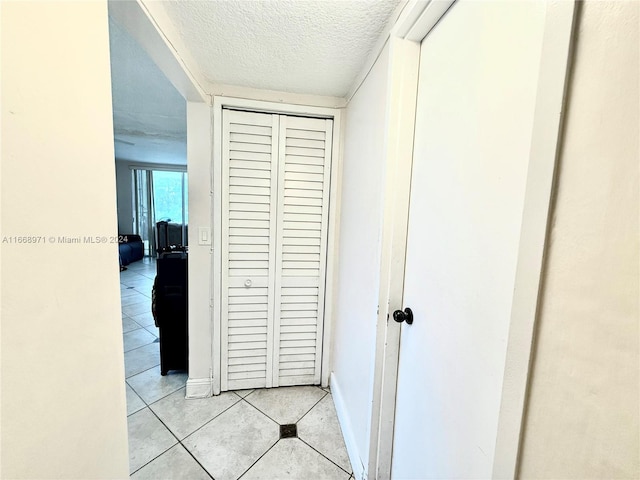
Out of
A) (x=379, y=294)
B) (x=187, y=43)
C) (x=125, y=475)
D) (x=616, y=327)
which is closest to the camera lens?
(x=616, y=327)

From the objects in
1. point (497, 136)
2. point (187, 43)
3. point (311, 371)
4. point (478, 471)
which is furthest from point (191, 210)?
point (478, 471)

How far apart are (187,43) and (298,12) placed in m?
0.61

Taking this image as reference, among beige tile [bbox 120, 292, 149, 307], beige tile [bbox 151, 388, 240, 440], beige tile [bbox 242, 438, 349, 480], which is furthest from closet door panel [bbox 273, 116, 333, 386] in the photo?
beige tile [bbox 120, 292, 149, 307]

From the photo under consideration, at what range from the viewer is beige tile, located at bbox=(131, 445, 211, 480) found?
128 cm

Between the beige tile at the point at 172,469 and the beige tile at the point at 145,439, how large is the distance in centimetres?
4

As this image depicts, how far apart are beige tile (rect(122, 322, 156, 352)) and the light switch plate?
158 centimetres

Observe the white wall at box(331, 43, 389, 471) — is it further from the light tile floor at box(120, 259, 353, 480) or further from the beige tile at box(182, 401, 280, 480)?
the beige tile at box(182, 401, 280, 480)

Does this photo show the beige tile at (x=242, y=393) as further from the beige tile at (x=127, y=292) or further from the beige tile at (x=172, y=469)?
the beige tile at (x=127, y=292)

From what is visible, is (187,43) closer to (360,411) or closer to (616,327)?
(616,327)

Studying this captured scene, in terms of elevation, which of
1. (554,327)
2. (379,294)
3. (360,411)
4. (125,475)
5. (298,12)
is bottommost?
(360,411)

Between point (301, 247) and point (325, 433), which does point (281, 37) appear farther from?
point (325, 433)

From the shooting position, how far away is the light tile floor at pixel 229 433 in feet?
4.37

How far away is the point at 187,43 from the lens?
4.12ft

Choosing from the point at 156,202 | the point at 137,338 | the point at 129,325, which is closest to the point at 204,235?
the point at 137,338
